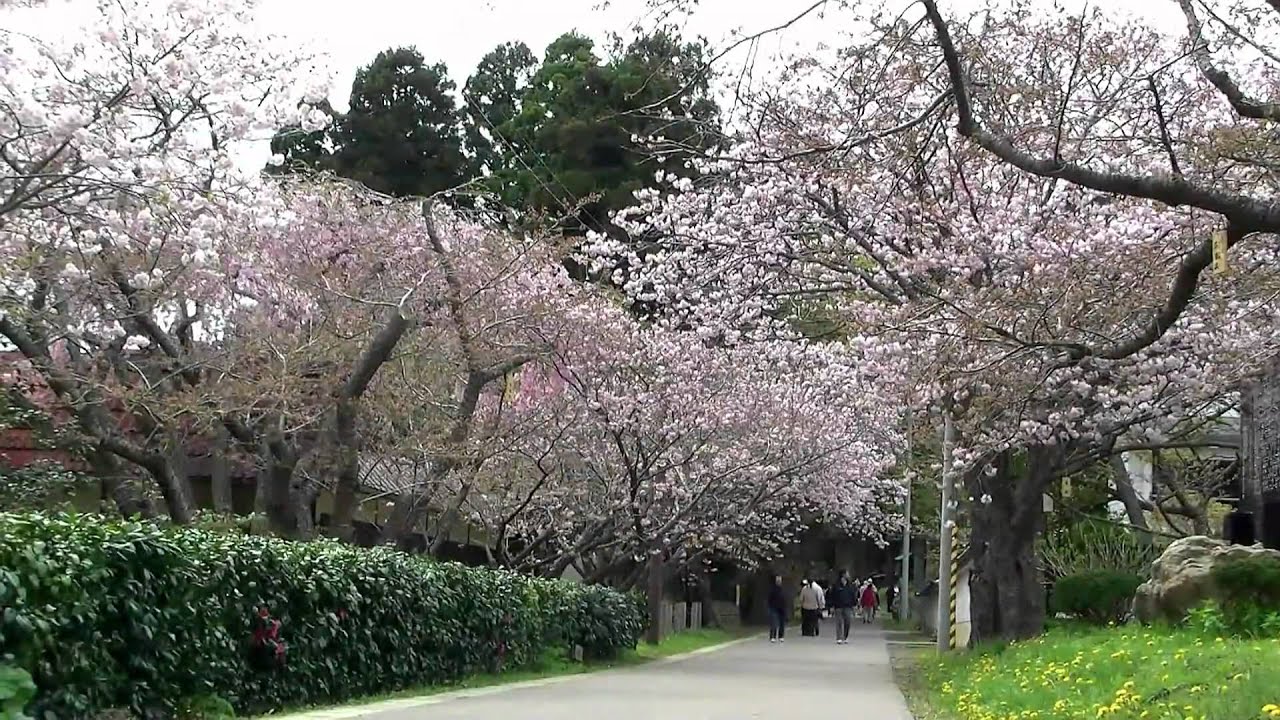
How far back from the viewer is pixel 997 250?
16.6 meters

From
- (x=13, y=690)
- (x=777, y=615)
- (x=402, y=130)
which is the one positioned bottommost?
(x=13, y=690)

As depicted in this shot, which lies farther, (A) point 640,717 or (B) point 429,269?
(B) point 429,269

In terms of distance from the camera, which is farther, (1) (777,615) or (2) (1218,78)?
(1) (777,615)

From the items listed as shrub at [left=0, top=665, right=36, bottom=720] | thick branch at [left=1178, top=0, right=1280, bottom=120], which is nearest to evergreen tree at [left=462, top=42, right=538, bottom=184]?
thick branch at [left=1178, top=0, right=1280, bottom=120]

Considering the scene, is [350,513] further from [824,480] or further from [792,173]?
[824,480]

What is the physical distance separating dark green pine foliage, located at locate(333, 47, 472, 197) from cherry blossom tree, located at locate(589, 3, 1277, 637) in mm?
18532

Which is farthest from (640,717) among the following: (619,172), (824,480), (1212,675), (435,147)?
(435,147)

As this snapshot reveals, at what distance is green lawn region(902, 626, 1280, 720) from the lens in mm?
9602

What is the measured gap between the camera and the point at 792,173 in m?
15.1

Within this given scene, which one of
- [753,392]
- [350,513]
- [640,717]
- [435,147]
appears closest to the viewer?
[640,717]

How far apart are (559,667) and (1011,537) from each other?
709 centimetres

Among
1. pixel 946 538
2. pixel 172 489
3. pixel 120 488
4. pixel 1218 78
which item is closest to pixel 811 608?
pixel 946 538

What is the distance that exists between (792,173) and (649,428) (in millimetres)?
8973

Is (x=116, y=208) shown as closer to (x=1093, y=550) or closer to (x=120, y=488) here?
(x=120, y=488)
